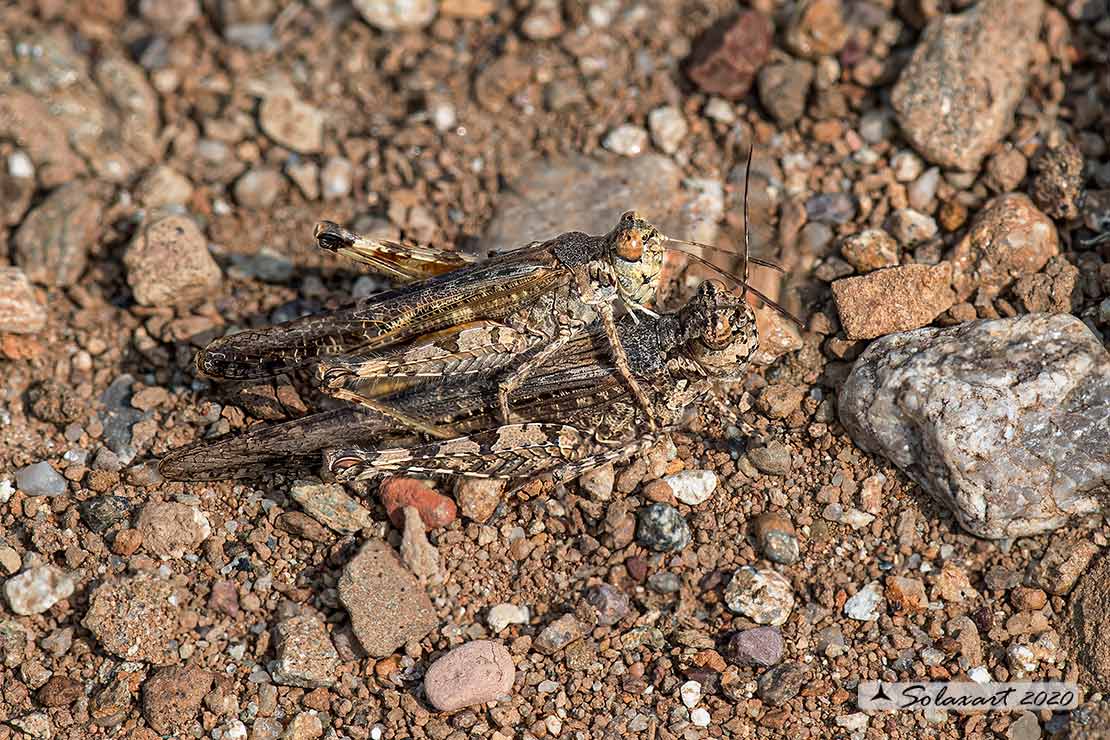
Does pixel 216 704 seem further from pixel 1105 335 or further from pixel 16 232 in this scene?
pixel 1105 335

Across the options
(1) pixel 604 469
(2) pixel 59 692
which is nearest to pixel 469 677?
(1) pixel 604 469

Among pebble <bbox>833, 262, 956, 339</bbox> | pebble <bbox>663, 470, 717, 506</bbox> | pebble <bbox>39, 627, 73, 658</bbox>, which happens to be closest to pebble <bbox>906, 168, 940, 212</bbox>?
pebble <bbox>833, 262, 956, 339</bbox>

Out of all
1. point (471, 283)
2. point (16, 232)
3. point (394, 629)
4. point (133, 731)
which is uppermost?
point (471, 283)

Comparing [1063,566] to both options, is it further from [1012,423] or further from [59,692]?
[59,692]

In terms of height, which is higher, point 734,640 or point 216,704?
point 734,640

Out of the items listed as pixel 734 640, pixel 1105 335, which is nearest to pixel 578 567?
pixel 734 640

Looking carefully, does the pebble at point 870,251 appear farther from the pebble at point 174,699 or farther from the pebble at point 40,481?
the pebble at point 40,481
